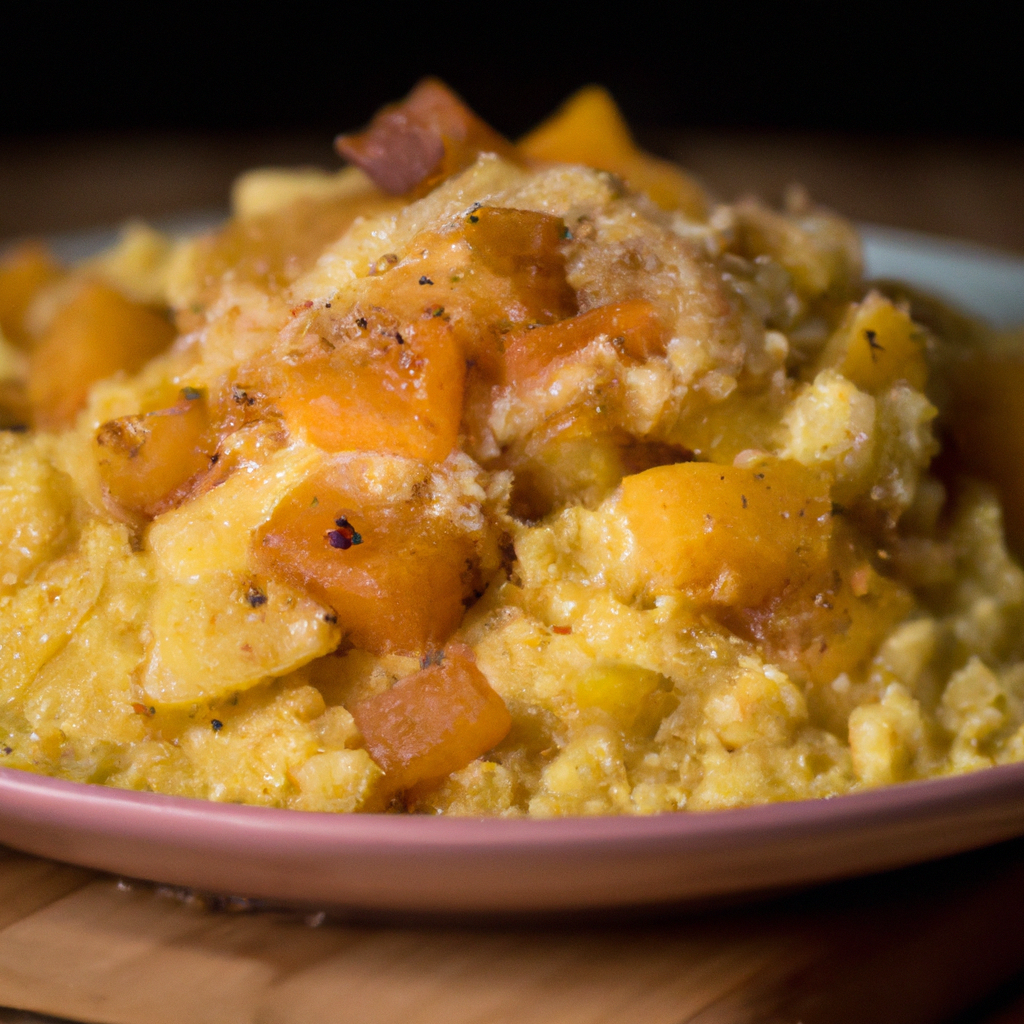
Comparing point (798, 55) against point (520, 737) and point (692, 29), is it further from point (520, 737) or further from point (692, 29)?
point (520, 737)

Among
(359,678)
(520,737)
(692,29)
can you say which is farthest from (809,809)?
(692,29)

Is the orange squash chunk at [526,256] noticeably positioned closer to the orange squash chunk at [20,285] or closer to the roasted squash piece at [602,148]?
the roasted squash piece at [602,148]

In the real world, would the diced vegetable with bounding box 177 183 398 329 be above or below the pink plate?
above

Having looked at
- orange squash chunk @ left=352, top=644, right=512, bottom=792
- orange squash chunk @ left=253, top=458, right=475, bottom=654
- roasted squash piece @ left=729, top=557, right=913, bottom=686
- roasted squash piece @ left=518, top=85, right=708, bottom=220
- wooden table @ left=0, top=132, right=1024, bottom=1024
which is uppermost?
roasted squash piece @ left=518, top=85, right=708, bottom=220

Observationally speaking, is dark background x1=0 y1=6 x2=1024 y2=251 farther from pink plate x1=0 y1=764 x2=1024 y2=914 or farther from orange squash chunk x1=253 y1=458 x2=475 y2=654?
pink plate x1=0 y1=764 x2=1024 y2=914

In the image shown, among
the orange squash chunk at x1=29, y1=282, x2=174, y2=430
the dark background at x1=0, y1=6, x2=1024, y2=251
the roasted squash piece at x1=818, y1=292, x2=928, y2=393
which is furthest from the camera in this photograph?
the dark background at x1=0, y1=6, x2=1024, y2=251

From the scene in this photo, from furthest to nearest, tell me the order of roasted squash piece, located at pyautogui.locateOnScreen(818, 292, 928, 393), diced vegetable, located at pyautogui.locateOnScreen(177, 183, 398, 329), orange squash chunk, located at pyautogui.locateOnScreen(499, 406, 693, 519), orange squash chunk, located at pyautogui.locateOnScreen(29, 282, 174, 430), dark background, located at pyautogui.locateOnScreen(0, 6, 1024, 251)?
1. dark background, located at pyautogui.locateOnScreen(0, 6, 1024, 251)
2. orange squash chunk, located at pyautogui.locateOnScreen(29, 282, 174, 430)
3. diced vegetable, located at pyautogui.locateOnScreen(177, 183, 398, 329)
4. roasted squash piece, located at pyautogui.locateOnScreen(818, 292, 928, 393)
5. orange squash chunk, located at pyautogui.locateOnScreen(499, 406, 693, 519)

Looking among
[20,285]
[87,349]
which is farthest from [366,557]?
[20,285]

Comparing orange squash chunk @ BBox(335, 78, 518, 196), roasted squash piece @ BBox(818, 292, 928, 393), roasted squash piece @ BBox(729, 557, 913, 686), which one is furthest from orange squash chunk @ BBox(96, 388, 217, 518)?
roasted squash piece @ BBox(818, 292, 928, 393)
